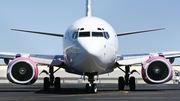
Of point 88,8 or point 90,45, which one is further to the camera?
point 88,8

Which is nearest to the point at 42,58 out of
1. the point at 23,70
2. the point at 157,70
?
the point at 23,70

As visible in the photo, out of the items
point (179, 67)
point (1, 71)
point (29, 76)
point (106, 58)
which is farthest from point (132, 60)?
point (179, 67)

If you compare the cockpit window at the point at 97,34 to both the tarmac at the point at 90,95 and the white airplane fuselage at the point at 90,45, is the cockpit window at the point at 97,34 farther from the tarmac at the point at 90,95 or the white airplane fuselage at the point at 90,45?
the tarmac at the point at 90,95

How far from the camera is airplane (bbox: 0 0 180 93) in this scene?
81.3 ft

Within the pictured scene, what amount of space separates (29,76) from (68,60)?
2.60 m

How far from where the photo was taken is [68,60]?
26.4m

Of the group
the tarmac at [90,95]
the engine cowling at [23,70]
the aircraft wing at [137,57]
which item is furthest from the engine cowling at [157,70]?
the engine cowling at [23,70]

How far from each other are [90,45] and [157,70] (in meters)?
5.31

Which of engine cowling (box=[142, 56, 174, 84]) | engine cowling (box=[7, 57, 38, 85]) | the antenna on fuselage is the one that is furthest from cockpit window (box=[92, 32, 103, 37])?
the antenna on fuselage

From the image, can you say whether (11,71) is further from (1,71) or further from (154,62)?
(1,71)

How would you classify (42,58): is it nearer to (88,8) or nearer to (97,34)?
(97,34)

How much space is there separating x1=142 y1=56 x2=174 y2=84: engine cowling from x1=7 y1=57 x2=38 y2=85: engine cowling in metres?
6.14

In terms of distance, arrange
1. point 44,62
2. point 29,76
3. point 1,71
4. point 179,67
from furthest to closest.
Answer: point 179,67, point 1,71, point 44,62, point 29,76

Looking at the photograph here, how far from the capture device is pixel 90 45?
24.2m
